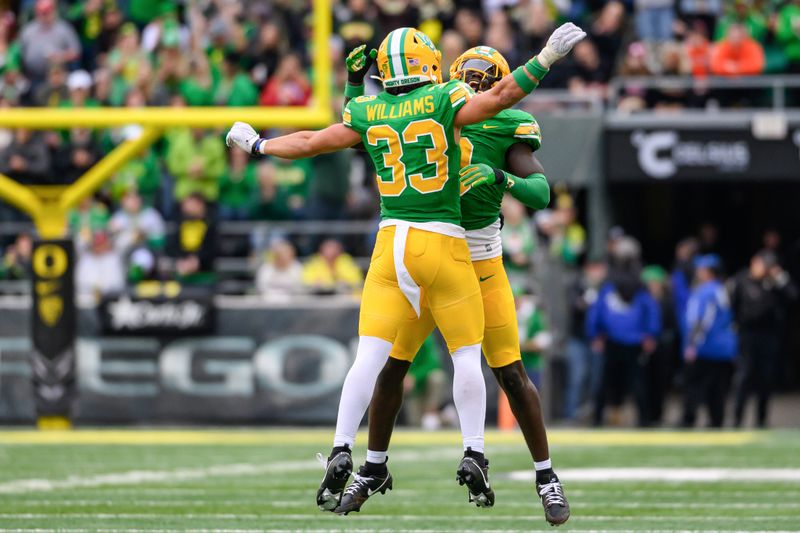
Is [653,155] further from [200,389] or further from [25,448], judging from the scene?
[25,448]

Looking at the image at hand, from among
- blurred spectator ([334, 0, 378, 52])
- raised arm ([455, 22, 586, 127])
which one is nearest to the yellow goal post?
blurred spectator ([334, 0, 378, 52])

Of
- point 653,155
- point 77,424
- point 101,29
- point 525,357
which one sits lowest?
point 77,424

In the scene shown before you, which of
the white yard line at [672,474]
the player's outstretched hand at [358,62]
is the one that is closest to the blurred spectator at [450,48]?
the white yard line at [672,474]

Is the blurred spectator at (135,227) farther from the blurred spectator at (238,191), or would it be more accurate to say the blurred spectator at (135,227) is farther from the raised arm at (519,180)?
the raised arm at (519,180)

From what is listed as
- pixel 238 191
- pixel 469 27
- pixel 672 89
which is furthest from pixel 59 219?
pixel 672 89

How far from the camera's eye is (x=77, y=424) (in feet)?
49.4

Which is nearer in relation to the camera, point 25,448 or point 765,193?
point 25,448

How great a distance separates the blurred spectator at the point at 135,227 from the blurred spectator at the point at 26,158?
1.16 metres

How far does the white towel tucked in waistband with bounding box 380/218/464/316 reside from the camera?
22.7 feet

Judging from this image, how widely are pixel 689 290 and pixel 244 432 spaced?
15.3 feet

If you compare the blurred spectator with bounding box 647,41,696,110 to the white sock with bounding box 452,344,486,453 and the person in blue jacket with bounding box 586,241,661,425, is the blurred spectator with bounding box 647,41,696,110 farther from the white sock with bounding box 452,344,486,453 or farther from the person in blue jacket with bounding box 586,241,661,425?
the white sock with bounding box 452,344,486,453

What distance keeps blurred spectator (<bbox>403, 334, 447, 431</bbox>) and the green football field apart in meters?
0.95

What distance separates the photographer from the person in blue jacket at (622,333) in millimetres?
15008

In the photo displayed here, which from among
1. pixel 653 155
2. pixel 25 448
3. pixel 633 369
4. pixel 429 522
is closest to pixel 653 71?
pixel 653 155
